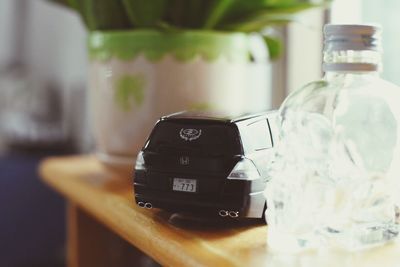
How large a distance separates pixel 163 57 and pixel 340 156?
329mm

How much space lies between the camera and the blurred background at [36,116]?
1.32m

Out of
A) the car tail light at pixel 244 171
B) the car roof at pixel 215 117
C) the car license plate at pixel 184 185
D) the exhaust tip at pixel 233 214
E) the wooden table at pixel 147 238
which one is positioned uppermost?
the car roof at pixel 215 117

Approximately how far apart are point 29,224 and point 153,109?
2.11 ft

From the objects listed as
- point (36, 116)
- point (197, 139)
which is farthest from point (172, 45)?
point (36, 116)

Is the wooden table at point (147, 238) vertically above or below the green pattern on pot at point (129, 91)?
below

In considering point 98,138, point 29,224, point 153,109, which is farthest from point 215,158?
point 29,224

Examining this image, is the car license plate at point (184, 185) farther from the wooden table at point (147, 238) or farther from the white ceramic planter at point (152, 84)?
the white ceramic planter at point (152, 84)

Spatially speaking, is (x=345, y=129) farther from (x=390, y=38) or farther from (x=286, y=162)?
(x=390, y=38)

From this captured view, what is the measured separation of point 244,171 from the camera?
0.57 meters

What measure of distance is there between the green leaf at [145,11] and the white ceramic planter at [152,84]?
0.08ft

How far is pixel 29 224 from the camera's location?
52.5 inches

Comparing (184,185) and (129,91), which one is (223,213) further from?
(129,91)

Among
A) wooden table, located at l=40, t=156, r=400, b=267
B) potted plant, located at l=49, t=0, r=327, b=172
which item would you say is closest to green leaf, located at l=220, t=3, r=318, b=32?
potted plant, located at l=49, t=0, r=327, b=172

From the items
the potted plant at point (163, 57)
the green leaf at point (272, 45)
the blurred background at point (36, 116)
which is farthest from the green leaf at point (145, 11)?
the blurred background at point (36, 116)
